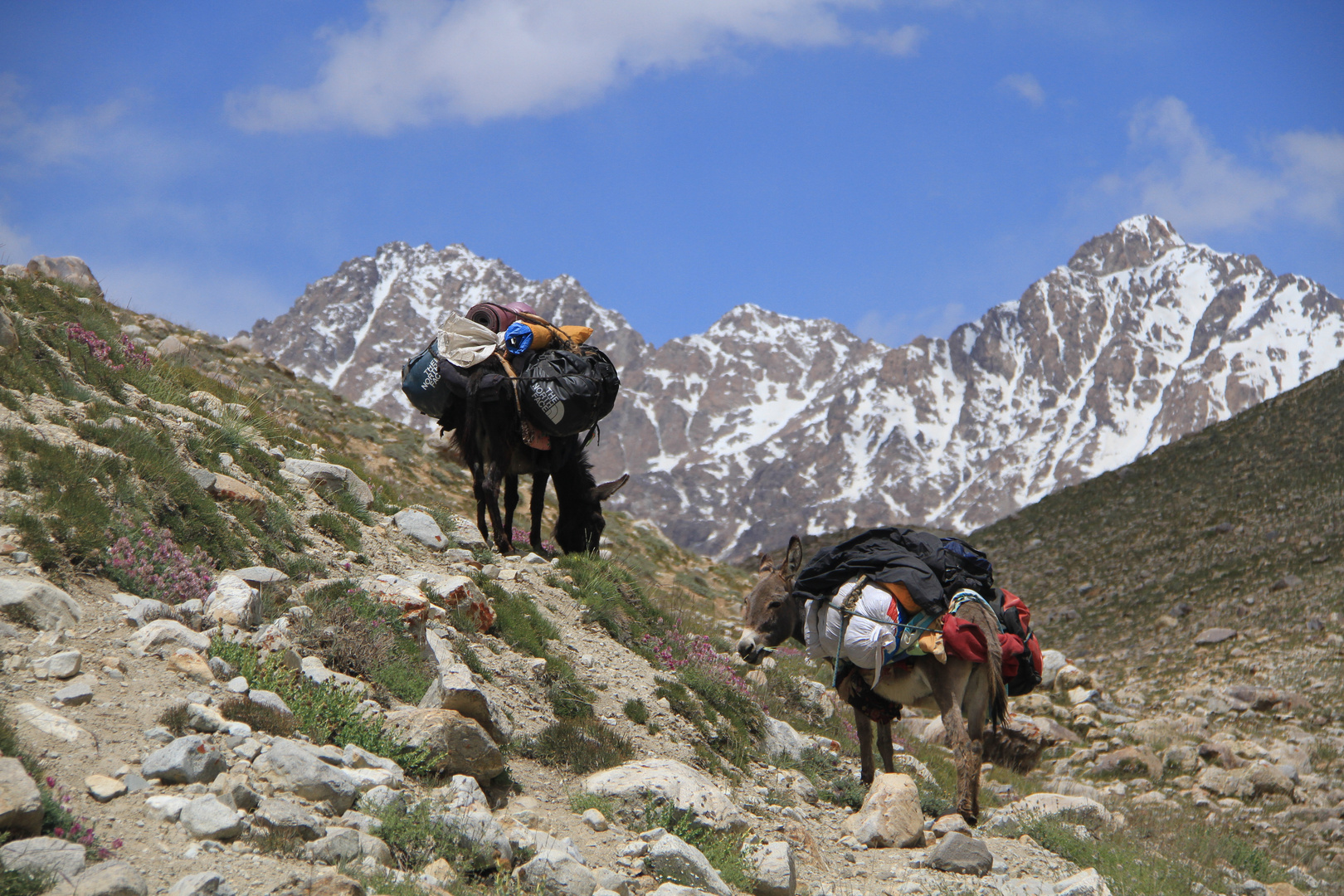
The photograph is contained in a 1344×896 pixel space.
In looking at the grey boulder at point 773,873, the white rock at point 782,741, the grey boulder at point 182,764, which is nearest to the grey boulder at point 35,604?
the grey boulder at point 182,764

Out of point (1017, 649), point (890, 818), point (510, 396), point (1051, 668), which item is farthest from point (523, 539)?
point (1051, 668)

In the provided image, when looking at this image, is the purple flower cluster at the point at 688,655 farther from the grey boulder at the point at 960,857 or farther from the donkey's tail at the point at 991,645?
the grey boulder at the point at 960,857

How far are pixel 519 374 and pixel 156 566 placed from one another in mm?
5569

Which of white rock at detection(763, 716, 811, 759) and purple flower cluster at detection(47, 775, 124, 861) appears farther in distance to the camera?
white rock at detection(763, 716, 811, 759)

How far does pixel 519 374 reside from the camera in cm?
1176

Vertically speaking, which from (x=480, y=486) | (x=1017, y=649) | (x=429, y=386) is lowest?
(x=1017, y=649)

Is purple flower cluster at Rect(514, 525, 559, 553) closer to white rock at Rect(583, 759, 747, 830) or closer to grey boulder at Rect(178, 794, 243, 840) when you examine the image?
white rock at Rect(583, 759, 747, 830)

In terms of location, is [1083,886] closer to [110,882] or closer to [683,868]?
[683,868]

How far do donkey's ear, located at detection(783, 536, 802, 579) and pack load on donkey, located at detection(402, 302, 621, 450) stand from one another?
3450 mm

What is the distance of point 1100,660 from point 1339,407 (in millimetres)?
17924

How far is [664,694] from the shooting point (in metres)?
9.20

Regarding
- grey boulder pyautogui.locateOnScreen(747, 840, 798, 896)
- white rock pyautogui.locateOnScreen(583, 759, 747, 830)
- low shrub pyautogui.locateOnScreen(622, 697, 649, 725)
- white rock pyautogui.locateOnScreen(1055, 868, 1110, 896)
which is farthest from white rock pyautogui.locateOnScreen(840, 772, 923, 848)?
low shrub pyautogui.locateOnScreen(622, 697, 649, 725)

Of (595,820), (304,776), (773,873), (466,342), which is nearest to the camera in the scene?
(304,776)

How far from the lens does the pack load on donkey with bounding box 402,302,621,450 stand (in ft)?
37.6
